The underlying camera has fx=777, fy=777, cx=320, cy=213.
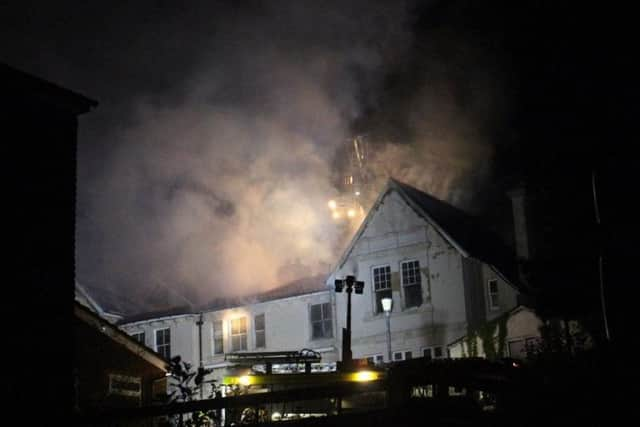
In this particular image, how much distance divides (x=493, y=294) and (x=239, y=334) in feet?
45.0

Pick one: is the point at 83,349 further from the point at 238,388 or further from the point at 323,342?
the point at 323,342

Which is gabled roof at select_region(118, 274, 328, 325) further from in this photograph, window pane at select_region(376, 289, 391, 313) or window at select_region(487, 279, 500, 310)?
window at select_region(487, 279, 500, 310)

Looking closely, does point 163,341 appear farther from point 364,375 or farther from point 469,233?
point 364,375

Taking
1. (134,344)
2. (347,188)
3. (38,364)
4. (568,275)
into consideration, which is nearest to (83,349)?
(134,344)

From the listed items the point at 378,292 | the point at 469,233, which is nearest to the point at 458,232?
the point at 469,233

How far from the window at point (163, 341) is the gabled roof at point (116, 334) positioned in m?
15.4

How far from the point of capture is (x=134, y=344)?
25328 millimetres

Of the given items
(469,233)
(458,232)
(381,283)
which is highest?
(469,233)

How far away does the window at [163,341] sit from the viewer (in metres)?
41.2

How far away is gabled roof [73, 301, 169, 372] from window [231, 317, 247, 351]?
13209mm

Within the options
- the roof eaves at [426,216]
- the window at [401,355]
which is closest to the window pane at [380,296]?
the window at [401,355]

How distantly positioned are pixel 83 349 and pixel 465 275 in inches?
635

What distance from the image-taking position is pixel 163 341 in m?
41.5

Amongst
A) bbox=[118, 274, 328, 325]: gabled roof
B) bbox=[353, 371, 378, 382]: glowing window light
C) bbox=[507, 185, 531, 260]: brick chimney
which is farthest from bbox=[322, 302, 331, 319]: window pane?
bbox=[353, 371, 378, 382]: glowing window light
